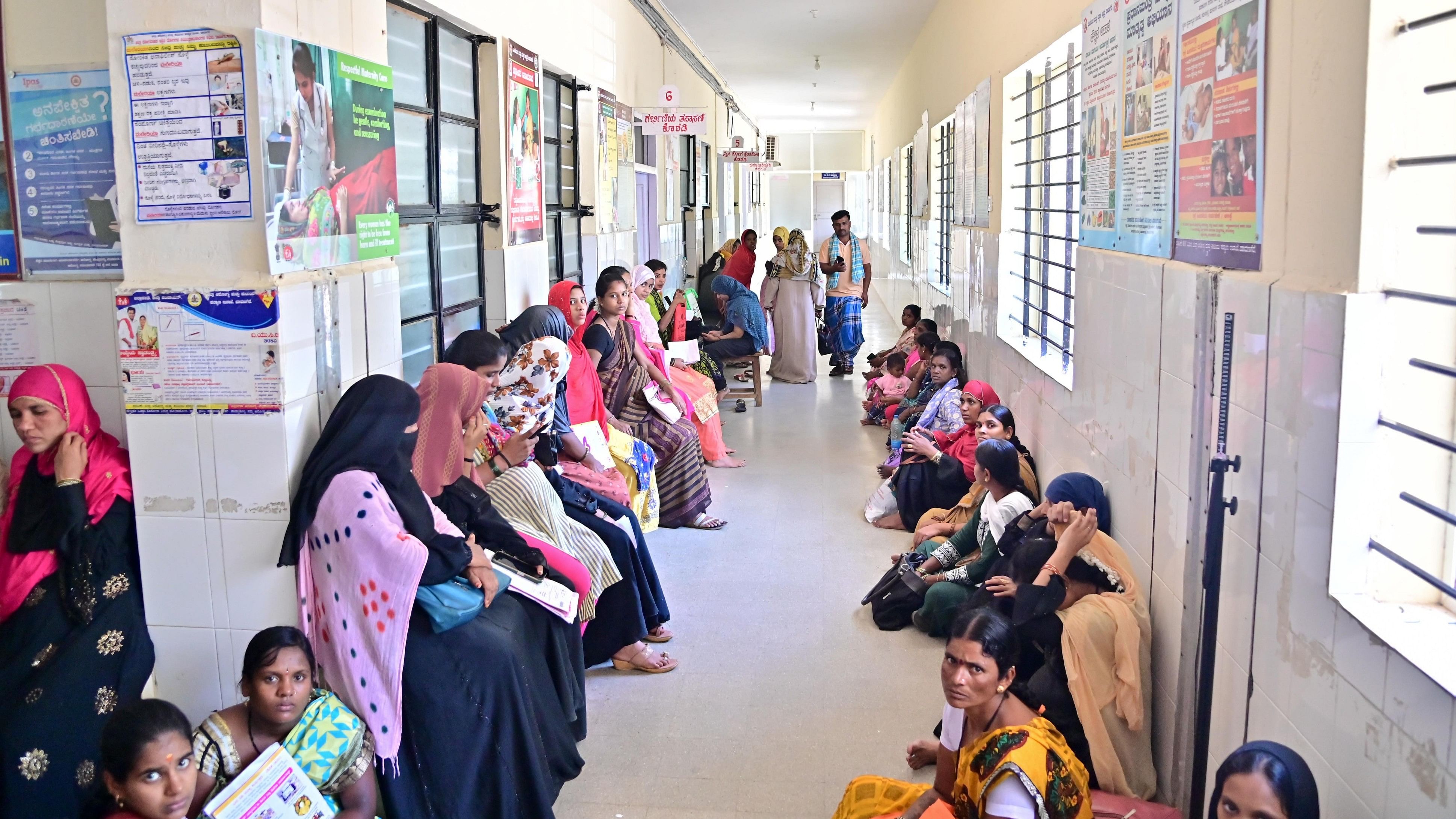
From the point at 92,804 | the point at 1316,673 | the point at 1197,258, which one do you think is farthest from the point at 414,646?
the point at 1197,258

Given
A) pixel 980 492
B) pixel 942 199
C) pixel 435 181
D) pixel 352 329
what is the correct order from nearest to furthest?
pixel 352 329 < pixel 435 181 < pixel 980 492 < pixel 942 199

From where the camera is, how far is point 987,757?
2475mm

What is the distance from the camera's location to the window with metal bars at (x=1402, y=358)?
2047 mm

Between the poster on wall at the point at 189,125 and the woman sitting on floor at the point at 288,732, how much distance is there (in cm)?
111

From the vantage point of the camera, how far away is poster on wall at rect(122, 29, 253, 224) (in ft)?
9.30

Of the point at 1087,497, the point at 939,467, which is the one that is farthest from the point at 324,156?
the point at 939,467

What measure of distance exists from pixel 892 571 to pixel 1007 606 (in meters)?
1.05

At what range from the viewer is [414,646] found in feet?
9.50

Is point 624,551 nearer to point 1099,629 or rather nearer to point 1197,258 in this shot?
point 1099,629

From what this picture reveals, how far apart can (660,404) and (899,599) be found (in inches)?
78.2

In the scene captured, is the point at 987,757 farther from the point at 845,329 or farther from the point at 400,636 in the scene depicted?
the point at 845,329

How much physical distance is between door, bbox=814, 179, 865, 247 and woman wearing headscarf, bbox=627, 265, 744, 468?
73.1 feet

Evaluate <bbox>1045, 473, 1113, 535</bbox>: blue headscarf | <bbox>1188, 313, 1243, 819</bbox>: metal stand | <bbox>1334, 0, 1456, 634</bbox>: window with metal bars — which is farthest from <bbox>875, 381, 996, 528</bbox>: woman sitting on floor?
<bbox>1334, 0, 1456, 634</bbox>: window with metal bars

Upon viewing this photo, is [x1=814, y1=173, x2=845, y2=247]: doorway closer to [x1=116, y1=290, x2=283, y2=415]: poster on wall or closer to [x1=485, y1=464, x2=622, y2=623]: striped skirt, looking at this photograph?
[x1=485, y1=464, x2=622, y2=623]: striped skirt
